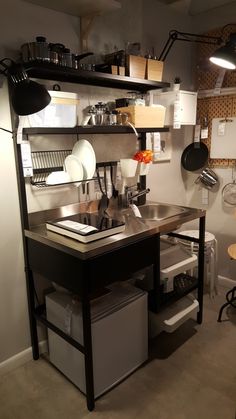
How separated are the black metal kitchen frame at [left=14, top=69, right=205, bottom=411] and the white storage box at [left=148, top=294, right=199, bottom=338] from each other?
12cm

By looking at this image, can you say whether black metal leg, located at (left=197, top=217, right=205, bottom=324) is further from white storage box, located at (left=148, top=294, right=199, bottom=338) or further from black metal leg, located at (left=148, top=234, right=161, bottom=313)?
black metal leg, located at (left=148, top=234, right=161, bottom=313)

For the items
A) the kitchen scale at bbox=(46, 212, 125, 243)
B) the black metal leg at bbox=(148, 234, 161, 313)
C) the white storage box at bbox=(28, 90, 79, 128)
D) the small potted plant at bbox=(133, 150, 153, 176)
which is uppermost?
the white storage box at bbox=(28, 90, 79, 128)

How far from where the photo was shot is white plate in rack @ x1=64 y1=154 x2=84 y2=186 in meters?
1.86

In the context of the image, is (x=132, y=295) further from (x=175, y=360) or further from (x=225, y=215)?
(x=225, y=215)

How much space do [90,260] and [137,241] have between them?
0.33m

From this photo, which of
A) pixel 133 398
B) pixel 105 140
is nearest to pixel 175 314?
pixel 133 398

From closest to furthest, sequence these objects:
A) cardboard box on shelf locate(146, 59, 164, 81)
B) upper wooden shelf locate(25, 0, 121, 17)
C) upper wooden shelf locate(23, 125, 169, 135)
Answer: upper wooden shelf locate(23, 125, 169, 135)
upper wooden shelf locate(25, 0, 121, 17)
cardboard box on shelf locate(146, 59, 164, 81)

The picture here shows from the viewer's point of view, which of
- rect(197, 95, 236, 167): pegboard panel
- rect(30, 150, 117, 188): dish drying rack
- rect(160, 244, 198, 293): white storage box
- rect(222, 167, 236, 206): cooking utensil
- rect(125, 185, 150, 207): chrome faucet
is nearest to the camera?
rect(30, 150, 117, 188): dish drying rack

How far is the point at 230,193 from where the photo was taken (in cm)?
277

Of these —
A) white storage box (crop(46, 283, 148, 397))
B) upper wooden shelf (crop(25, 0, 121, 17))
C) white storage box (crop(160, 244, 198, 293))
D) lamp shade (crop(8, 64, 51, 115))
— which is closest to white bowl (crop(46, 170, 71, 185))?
lamp shade (crop(8, 64, 51, 115))

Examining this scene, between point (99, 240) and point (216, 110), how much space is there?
178cm

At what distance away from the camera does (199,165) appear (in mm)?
2904

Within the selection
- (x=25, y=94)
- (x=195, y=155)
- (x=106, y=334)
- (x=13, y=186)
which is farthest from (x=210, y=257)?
(x=25, y=94)

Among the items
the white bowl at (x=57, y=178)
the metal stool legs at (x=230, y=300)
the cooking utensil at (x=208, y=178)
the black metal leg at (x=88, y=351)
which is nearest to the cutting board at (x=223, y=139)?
the cooking utensil at (x=208, y=178)
